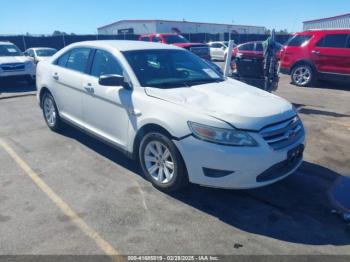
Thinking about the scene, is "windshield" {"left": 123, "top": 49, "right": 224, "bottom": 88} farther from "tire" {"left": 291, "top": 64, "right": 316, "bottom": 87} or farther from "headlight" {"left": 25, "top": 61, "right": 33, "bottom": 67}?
"headlight" {"left": 25, "top": 61, "right": 33, "bottom": 67}

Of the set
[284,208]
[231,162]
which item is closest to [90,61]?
[231,162]

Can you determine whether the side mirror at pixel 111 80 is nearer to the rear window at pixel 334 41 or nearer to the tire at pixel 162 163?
the tire at pixel 162 163

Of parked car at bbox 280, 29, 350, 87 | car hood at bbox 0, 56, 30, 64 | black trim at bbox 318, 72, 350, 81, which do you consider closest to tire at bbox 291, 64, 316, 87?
parked car at bbox 280, 29, 350, 87

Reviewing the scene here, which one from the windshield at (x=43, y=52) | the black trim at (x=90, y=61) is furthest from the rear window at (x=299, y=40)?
the windshield at (x=43, y=52)

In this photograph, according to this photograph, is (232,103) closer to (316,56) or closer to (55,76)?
(55,76)

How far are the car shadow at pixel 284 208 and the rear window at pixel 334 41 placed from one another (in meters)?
7.79

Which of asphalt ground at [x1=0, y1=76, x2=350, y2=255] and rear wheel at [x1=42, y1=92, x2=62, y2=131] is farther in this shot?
rear wheel at [x1=42, y1=92, x2=62, y2=131]

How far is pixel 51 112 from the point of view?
6.07 meters

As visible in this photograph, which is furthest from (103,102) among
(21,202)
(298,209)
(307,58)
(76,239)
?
(307,58)

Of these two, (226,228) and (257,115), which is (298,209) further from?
(257,115)

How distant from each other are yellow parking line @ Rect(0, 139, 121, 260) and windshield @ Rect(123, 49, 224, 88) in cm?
171

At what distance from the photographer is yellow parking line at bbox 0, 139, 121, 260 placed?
3026mm

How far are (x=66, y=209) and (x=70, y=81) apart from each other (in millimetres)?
→ 2306

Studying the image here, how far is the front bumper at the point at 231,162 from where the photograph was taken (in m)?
3.31
